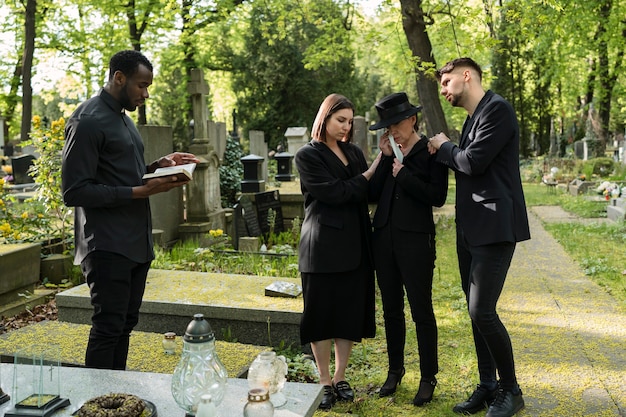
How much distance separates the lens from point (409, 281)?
388 cm

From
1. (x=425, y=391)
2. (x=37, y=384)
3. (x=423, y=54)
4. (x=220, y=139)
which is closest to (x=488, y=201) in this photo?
(x=425, y=391)

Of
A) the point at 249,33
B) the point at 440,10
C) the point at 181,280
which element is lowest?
the point at 181,280

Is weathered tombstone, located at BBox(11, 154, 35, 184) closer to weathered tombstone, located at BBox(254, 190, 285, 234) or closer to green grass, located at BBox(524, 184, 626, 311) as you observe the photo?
weathered tombstone, located at BBox(254, 190, 285, 234)

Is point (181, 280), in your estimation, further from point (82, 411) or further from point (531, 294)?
point (531, 294)

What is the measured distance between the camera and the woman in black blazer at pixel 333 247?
154 inches

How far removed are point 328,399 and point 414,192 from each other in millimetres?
1395

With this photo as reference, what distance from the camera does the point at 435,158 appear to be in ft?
12.9

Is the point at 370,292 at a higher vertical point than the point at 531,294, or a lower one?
higher

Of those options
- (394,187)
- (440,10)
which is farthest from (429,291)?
(440,10)

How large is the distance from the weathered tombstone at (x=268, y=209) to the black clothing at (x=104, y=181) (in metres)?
5.97

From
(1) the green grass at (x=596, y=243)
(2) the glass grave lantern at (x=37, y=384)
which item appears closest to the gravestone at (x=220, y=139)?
(1) the green grass at (x=596, y=243)

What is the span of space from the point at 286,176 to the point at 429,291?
10918mm

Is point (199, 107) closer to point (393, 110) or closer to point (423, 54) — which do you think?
point (423, 54)

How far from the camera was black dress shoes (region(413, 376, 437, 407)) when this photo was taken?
12.9ft
